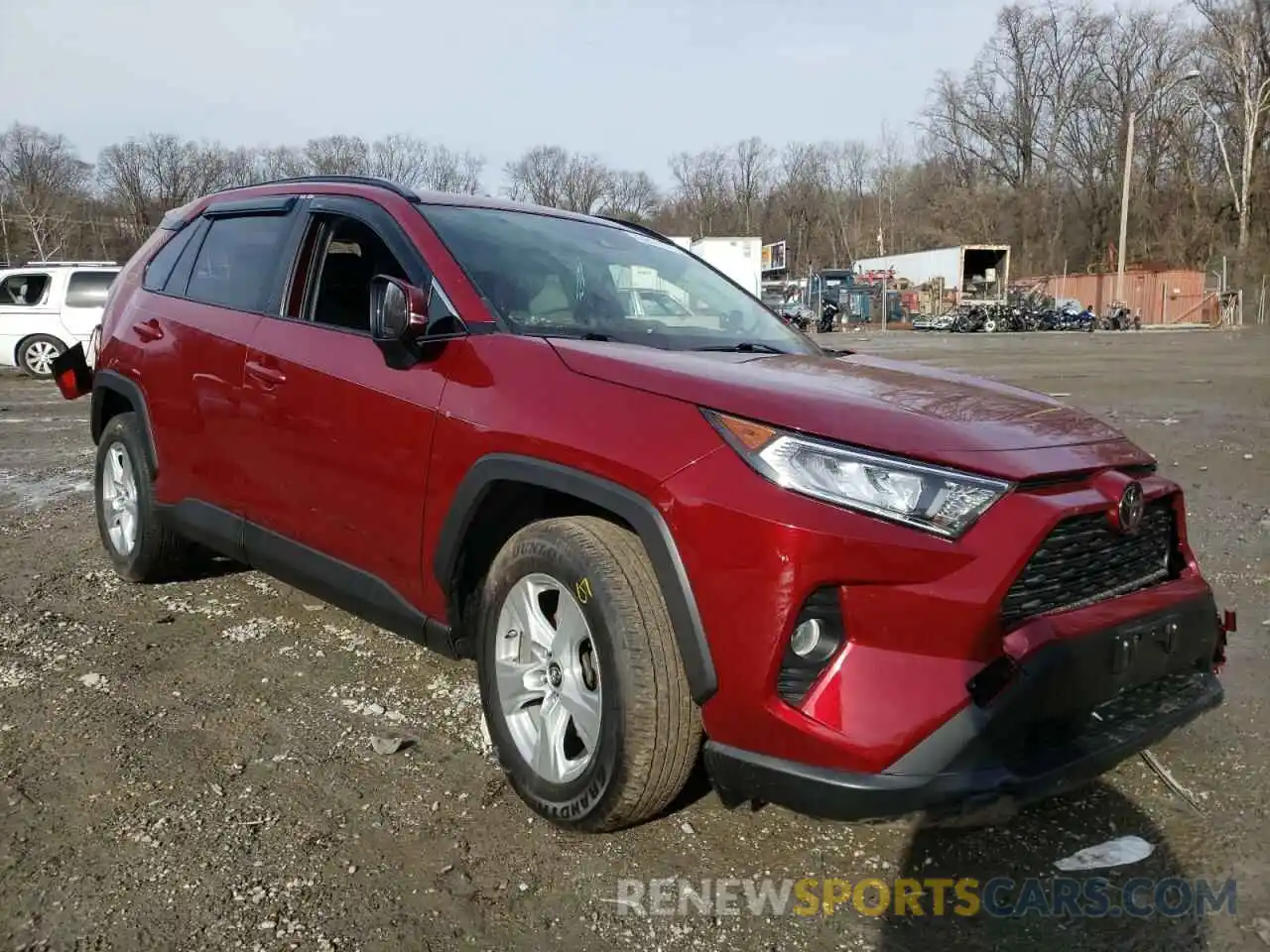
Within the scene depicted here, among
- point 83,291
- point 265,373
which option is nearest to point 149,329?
point 265,373

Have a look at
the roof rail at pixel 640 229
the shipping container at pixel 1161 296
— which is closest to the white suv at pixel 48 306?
the roof rail at pixel 640 229

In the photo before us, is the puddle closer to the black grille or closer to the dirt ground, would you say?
the dirt ground

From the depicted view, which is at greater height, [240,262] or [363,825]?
[240,262]

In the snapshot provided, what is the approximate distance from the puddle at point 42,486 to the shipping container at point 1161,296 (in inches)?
1694

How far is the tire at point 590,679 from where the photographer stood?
2.43 meters

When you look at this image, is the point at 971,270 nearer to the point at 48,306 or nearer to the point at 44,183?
the point at 48,306

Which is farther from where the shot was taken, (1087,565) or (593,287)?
(593,287)

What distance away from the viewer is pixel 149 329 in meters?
4.50

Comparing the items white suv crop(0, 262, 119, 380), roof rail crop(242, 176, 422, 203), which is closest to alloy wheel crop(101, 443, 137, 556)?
roof rail crop(242, 176, 422, 203)

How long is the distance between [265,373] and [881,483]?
2.35m

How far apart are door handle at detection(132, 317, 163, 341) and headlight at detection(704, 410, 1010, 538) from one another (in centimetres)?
315

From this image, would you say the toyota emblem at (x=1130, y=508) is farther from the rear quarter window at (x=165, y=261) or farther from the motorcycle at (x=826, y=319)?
the motorcycle at (x=826, y=319)

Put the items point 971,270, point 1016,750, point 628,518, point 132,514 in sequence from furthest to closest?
point 971,270 < point 132,514 < point 628,518 < point 1016,750

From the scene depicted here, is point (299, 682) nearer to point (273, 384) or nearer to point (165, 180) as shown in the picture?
point (273, 384)
